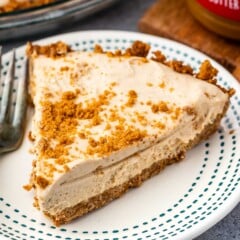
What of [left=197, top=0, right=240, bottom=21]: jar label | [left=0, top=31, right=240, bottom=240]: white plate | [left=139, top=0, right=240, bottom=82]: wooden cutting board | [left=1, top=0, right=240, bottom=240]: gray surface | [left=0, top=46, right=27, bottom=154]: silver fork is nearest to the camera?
[left=0, top=31, right=240, bottom=240]: white plate

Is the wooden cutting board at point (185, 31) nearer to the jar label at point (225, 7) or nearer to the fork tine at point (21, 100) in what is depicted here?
the jar label at point (225, 7)

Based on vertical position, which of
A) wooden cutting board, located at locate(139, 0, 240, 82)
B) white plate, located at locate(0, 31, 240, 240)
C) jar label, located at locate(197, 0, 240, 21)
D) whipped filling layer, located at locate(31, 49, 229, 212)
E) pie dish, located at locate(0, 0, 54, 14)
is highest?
jar label, located at locate(197, 0, 240, 21)

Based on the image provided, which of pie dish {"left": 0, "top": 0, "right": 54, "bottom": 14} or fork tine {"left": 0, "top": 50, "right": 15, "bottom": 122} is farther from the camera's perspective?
pie dish {"left": 0, "top": 0, "right": 54, "bottom": 14}

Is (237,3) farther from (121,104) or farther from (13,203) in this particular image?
(13,203)

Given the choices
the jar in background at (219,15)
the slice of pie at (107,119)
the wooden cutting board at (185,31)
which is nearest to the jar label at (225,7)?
the jar in background at (219,15)

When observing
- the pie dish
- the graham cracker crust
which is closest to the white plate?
the graham cracker crust

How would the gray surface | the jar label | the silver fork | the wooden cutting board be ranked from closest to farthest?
the silver fork, the jar label, the wooden cutting board, the gray surface

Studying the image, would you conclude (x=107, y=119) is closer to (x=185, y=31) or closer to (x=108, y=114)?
(x=108, y=114)

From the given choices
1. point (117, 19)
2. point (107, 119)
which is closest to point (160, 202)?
point (107, 119)

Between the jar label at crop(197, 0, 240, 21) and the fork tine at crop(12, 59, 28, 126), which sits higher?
the jar label at crop(197, 0, 240, 21)

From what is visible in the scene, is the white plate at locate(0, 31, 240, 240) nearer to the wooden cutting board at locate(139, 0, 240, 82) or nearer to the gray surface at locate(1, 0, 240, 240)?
the wooden cutting board at locate(139, 0, 240, 82)
